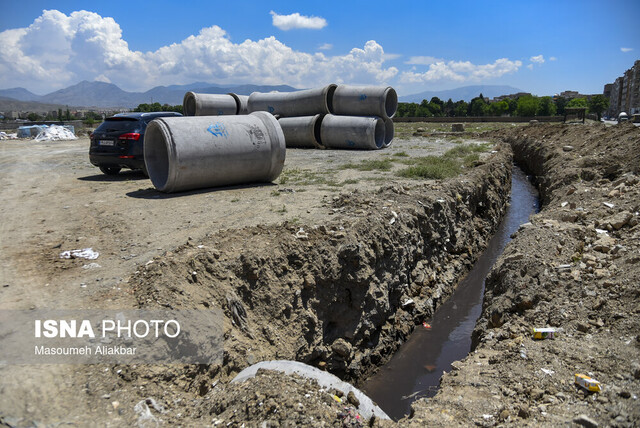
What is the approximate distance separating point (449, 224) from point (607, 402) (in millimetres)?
6826

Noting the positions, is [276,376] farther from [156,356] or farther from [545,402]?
[545,402]

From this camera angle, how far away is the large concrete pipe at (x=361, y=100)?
64.3ft

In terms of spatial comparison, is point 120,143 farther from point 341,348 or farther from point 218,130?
point 341,348

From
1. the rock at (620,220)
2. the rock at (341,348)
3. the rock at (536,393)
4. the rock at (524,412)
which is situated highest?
the rock at (620,220)

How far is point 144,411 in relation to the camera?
3.38 m

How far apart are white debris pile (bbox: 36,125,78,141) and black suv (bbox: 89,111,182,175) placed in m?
20.0

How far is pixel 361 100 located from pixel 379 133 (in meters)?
1.90

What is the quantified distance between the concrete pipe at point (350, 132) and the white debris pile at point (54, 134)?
18688 mm

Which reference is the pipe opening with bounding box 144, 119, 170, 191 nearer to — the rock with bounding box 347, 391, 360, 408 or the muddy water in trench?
the muddy water in trench

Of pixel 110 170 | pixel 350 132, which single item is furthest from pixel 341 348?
pixel 350 132

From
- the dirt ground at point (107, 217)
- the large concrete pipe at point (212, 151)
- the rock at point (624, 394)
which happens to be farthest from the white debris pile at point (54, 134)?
the rock at point (624, 394)

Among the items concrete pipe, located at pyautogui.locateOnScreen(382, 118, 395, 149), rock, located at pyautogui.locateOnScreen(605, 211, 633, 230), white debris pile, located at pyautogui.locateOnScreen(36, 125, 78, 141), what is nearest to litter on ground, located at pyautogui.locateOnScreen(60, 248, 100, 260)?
rock, located at pyautogui.locateOnScreen(605, 211, 633, 230)

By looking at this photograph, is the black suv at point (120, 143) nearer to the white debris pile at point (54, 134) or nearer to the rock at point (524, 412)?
the rock at point (524, 412)

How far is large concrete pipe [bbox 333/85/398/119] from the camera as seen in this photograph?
64.3 ft
